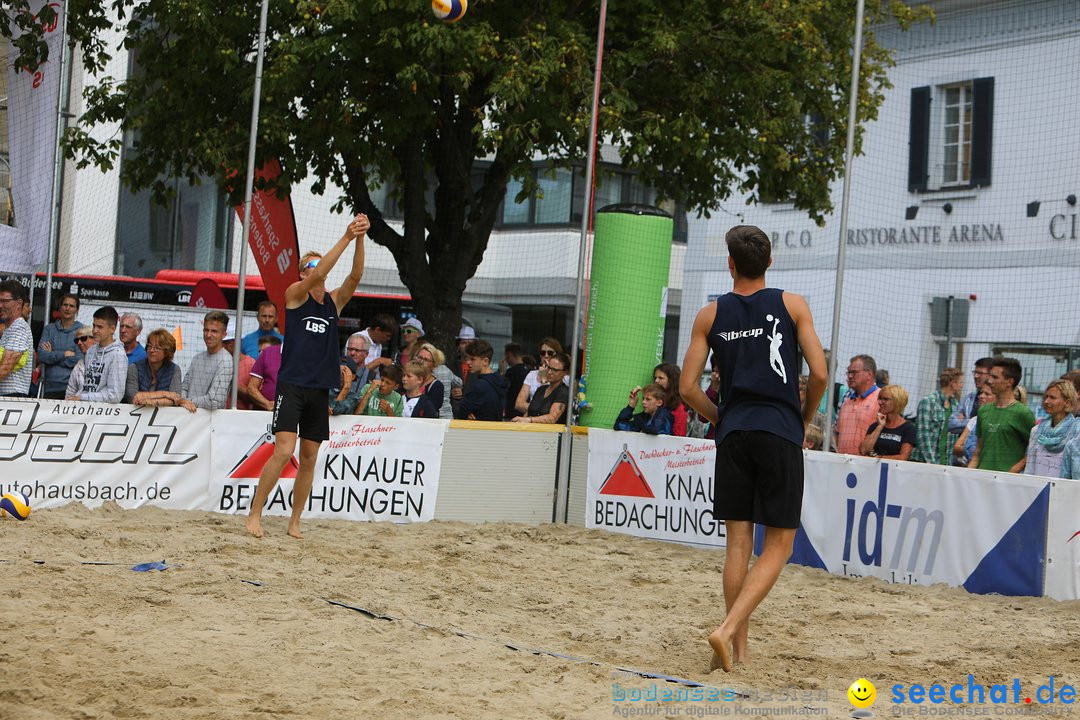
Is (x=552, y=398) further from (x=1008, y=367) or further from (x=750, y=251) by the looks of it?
(x=750, y=251)

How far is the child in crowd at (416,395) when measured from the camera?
10656 millimetres

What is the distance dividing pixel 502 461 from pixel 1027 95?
29.8 ft

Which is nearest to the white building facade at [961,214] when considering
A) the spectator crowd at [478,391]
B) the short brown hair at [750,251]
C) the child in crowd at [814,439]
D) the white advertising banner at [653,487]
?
the spectator crowd at [478,391]

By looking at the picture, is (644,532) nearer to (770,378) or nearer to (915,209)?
(770,378)

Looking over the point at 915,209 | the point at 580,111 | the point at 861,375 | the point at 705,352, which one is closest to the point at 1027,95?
the point at 915,209

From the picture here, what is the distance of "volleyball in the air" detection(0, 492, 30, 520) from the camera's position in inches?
347

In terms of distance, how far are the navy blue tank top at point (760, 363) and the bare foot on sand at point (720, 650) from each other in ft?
2.86

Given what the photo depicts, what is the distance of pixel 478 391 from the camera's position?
1093 centimetres

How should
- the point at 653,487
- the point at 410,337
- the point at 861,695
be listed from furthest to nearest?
1. the point at 410,337
2. the point at 653,487
3. the point at 861,695

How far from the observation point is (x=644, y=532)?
1015 cm

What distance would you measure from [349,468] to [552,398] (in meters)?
1.91

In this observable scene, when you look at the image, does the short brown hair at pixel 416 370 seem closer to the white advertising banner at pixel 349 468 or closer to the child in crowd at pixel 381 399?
the child in crowd at pixel 381 399

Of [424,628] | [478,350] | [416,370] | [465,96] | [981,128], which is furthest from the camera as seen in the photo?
[981,128]

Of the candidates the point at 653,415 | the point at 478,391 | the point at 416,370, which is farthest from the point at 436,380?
the point at 653,415
